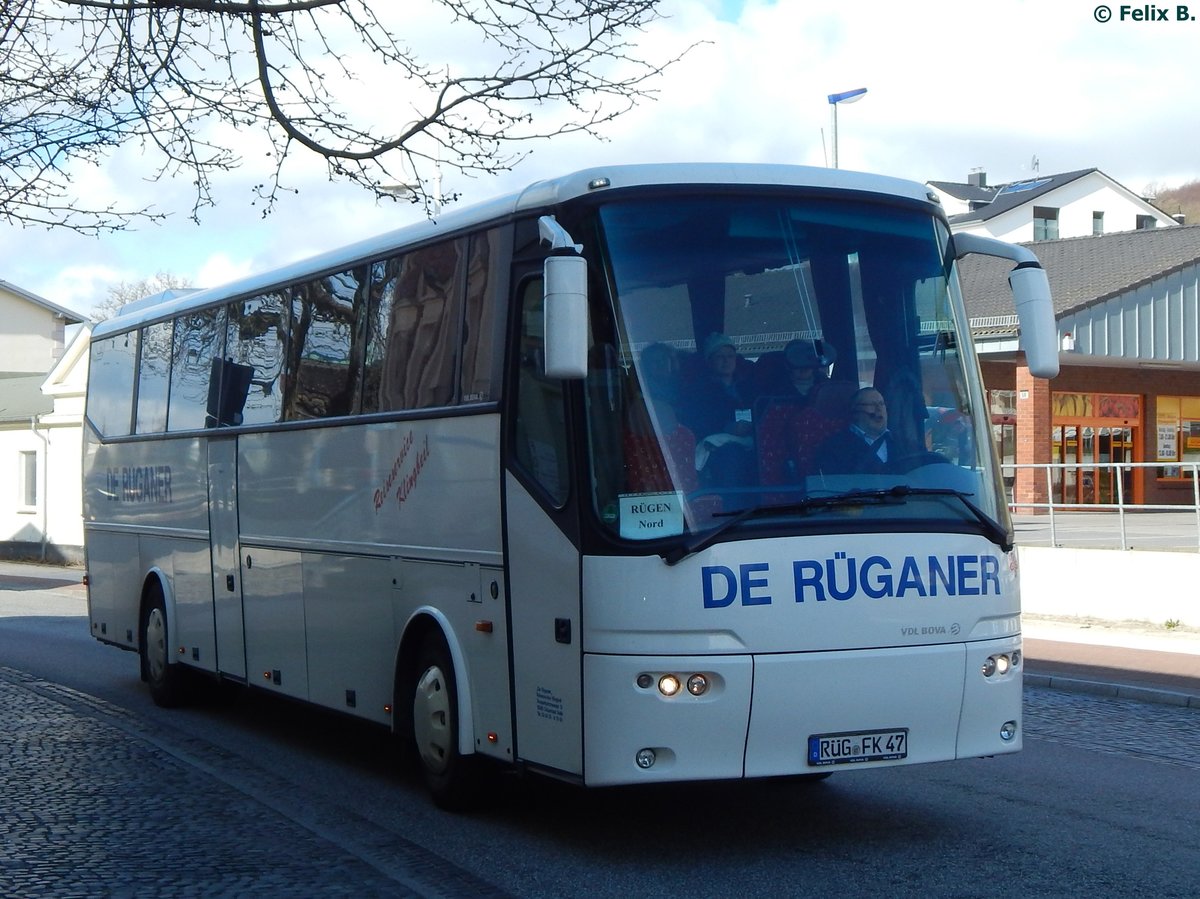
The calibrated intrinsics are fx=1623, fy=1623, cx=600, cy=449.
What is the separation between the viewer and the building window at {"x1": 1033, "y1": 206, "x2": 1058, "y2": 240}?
251 ft

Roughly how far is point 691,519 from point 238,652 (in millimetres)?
6104

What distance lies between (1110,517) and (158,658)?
1212 centimetres

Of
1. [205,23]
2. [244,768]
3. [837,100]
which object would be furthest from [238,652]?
[837,100]

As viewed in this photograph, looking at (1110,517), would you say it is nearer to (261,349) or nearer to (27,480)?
(261,349)

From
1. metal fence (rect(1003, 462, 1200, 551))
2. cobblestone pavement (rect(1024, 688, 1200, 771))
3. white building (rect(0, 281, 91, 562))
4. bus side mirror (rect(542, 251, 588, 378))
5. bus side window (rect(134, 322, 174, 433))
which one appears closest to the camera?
bus side mirror (rect(542, 251, 588, 378))

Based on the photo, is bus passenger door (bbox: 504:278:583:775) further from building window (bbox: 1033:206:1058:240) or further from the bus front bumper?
building window (bbox: 1033:206:1058:240)

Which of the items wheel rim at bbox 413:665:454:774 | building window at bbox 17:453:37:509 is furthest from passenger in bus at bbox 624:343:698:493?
building window at bbox 17:453:37:509

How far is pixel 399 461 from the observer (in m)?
9.41

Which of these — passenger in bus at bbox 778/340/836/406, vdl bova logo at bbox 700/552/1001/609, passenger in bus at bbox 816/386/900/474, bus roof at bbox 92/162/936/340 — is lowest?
vdl bova logo at bbox 700/552/1001/609

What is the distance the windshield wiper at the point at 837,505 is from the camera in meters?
7.16

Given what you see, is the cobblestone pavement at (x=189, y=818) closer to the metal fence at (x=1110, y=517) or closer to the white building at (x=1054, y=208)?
the metal fence at (x=1110, y=517)

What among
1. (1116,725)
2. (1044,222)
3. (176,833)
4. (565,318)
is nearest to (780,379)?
(565,318)

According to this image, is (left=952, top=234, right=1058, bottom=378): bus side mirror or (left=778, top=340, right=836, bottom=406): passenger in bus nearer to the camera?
(left=778, top=340, right=836, bottom=406): passenger in bus

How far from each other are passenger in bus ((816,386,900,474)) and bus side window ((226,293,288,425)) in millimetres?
5147
